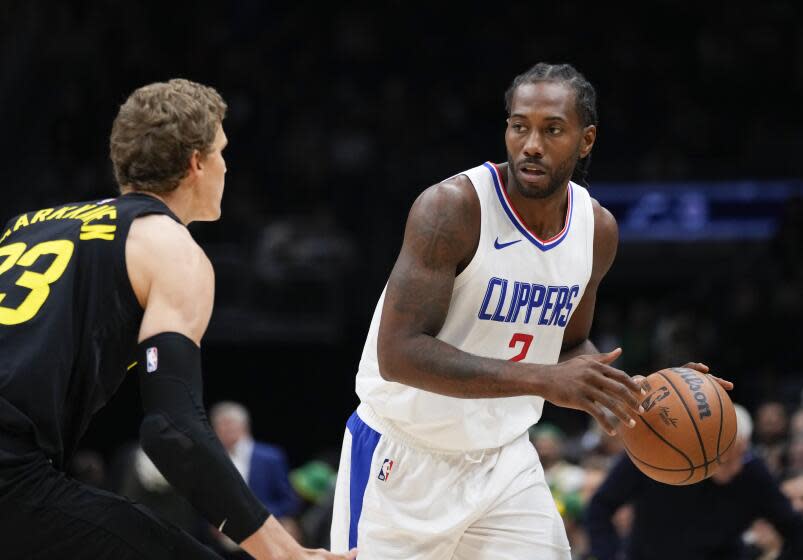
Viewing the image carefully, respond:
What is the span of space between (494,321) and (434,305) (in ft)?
1.13

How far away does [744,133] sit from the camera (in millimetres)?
14984

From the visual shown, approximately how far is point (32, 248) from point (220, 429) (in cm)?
617

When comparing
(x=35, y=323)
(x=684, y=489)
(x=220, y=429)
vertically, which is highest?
(x=35, y=323)

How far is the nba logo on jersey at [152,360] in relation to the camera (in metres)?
3.07

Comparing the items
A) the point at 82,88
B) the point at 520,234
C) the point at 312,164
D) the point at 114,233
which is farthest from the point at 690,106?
the point at 114,233

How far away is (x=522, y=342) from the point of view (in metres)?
4.37

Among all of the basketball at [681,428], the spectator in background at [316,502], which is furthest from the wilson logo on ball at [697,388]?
the spectator in background at [316,502]

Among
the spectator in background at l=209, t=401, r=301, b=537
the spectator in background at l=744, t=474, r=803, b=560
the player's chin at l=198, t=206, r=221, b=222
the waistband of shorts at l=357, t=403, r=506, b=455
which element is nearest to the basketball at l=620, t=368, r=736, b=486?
the waistband of shorts at l=357, t=403, r=506, b=455

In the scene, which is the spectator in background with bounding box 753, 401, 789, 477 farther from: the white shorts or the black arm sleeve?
the black arm sleeve

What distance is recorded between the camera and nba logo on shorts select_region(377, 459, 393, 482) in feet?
14.3

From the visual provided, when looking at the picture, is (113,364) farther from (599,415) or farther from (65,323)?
(599,415)

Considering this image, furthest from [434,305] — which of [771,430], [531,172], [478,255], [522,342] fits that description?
[771,430]

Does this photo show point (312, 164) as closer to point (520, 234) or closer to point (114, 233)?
point (520, 234)

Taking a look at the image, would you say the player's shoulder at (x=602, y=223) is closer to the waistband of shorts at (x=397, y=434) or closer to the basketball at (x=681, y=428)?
the basketball at (x=681, y=428)
